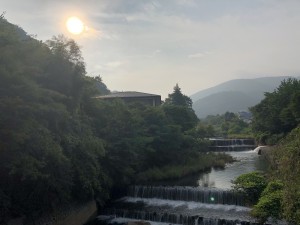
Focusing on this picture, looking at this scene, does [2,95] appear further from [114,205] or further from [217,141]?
[217,141]

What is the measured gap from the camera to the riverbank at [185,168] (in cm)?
2795

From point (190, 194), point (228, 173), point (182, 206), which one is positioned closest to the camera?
point (182, 206)

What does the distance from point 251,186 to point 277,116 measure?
2789cm

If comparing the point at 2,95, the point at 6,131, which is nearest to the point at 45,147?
the point at 6,131

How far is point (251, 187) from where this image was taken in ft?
65.1

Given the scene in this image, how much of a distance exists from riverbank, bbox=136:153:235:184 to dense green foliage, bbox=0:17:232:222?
0.57 m

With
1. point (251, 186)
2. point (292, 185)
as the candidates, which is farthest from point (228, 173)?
point (292, 185)

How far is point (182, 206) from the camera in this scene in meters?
21.6

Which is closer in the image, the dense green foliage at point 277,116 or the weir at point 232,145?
the dense green foliage at point 277,116

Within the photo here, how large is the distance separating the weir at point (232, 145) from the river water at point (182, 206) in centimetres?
2236

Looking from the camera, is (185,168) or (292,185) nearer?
(292,185)

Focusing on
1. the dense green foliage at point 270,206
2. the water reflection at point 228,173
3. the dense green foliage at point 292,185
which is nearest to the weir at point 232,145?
the water reflection at point 228,173

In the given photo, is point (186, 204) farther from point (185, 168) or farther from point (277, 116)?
point (277, 116)

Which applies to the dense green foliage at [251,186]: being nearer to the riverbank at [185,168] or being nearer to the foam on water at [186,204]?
the foam on water at [186,204]
